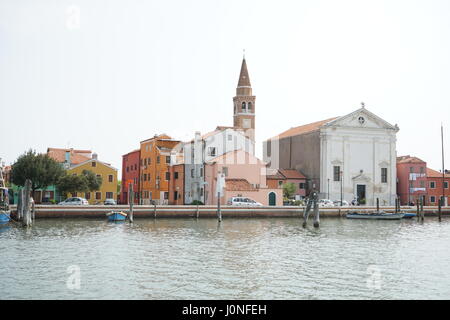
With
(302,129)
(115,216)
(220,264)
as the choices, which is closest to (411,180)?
(302,129)

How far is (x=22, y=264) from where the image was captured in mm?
22859

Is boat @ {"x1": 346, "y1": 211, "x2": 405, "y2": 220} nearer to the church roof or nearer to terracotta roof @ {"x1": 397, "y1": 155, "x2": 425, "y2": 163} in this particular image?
terracotta roof @ {"x1": 397, "y1": 155, "x2": 425, "y2": 163}

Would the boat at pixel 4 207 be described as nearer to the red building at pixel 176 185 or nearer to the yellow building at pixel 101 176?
the yellow building at pixel 101 176

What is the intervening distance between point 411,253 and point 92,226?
25.2 m

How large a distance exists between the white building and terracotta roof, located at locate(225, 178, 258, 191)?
4571 millimetres

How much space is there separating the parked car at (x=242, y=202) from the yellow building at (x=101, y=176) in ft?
75.5

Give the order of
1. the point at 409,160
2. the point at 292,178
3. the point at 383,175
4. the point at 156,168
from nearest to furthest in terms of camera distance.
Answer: the point at 156,168 → the point at 292,178 → the point at 383,175 → the point at 409,160

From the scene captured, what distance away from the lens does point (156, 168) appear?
70.6 metres

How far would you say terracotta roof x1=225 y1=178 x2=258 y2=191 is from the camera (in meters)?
59.9

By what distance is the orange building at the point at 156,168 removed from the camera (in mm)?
69394

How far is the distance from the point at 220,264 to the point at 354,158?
54.2 meters

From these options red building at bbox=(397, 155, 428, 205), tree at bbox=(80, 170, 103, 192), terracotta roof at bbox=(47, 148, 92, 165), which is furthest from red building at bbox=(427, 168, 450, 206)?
terracotta roof at bbox=(47, 148, 92, 165)

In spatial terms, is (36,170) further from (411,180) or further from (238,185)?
(411,180)
